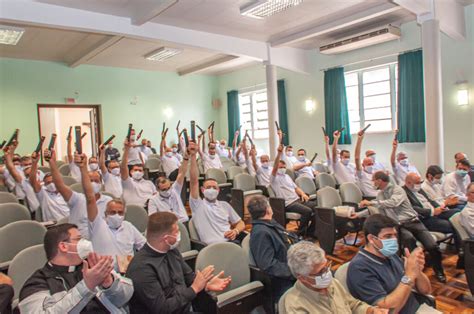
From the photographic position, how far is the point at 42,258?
2404mm

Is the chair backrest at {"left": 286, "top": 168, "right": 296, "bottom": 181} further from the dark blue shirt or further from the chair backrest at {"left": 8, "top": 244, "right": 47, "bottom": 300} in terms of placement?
the chair backrest at {"left": 8, "top": 244, "right": 47, "bottom": 300}

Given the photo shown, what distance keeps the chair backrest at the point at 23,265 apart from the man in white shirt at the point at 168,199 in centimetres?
147

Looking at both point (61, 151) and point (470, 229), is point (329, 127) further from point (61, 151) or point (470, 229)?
point (61, 151)

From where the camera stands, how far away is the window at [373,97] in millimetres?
8242

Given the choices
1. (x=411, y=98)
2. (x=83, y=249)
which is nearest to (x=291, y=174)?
(x=411, y=98)

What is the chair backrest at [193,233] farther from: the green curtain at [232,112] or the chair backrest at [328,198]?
the green curtain at [232,112]

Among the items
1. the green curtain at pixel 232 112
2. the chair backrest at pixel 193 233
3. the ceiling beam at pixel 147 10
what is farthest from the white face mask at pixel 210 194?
the green curtain at pixel 232 112

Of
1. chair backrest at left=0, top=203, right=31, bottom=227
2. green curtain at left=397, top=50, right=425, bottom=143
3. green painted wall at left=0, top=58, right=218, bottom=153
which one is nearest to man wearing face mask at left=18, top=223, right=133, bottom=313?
chair backrest at left=0, top=203, right=31, bottom=227

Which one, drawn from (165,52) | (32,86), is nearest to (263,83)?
(165,52)

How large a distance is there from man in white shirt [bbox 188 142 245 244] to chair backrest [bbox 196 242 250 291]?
0.88 meters

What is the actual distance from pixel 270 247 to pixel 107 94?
939 centimetres

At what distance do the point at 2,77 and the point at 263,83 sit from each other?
7227 mm

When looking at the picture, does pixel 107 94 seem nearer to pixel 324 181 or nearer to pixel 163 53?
pixel 163 53

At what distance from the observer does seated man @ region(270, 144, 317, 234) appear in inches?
191
